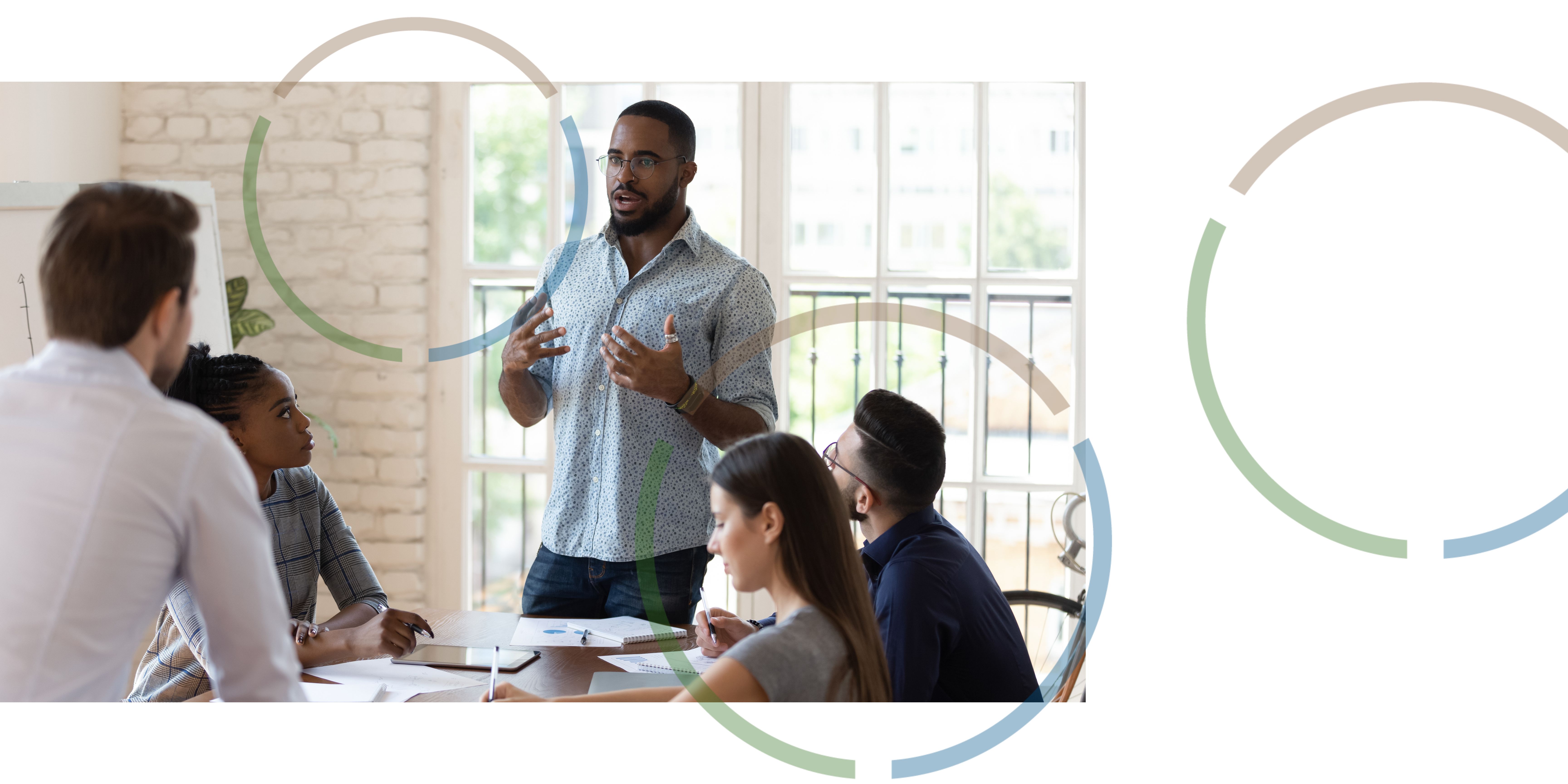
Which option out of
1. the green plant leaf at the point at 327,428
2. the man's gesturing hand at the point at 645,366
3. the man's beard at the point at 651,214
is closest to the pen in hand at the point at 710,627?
the man's gesturing hand at the point at 645,366

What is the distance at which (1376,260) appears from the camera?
1.82 metres

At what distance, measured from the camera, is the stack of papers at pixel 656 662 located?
168 cm

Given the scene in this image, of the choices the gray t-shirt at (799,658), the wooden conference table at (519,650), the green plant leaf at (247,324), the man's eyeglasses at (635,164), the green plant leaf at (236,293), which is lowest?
the wooden conference table at (519,650)

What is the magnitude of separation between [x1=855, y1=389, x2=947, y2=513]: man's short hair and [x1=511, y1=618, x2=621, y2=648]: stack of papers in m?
0.54

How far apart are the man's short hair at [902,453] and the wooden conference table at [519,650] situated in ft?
1.49

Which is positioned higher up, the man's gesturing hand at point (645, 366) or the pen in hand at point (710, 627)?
the man's gesturing hand at point (645, 366)

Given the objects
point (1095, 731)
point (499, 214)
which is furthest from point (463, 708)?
point (499, 214)

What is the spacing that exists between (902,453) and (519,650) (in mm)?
736

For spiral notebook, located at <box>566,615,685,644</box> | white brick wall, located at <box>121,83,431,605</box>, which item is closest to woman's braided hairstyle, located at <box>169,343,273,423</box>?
spiral notebook, located at <box>566,615,685,644</box>

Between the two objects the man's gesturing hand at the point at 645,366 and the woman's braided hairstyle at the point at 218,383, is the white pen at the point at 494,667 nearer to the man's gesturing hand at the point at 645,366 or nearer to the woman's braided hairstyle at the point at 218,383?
the man's gesturing hand at the point at 645,366

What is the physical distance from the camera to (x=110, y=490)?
100 centimetres

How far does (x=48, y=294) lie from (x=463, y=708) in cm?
77

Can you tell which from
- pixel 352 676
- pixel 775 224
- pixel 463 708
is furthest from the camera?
pixel 775 224
